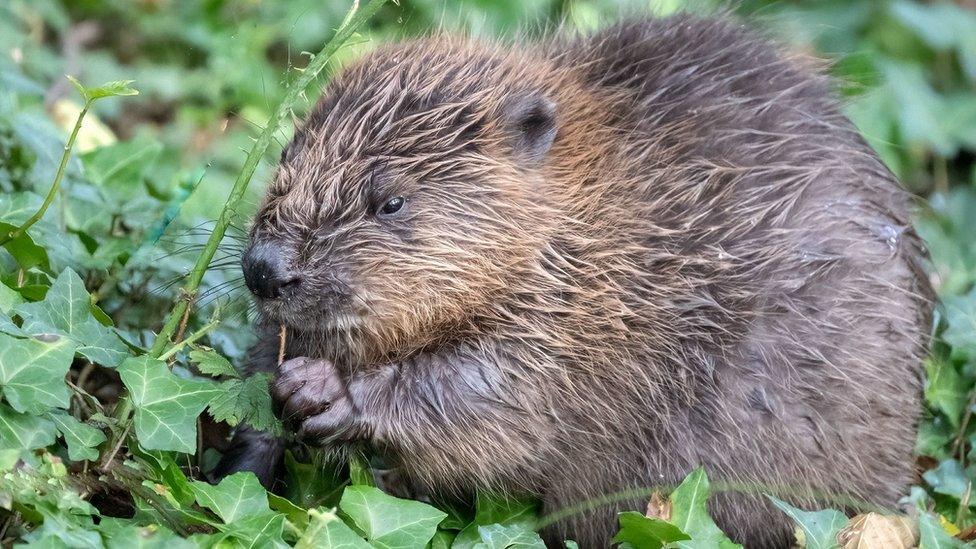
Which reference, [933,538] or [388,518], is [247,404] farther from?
[933,538]

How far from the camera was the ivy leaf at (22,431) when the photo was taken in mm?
2592

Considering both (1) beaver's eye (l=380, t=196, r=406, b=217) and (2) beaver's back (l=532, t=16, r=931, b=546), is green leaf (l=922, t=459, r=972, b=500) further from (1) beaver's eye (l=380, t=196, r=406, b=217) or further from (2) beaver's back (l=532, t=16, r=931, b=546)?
(1) beaver's eye (l=380, t=196, r=406, b=217)

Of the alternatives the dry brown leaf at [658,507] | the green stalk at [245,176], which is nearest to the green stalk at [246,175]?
the green stalk at [245,176]

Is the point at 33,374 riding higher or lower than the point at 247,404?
higher

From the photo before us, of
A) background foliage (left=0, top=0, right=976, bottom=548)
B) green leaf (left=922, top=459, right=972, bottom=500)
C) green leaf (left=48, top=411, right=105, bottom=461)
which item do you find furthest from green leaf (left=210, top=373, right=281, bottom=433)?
green leaf (left=922, top=459, right=972, bottom=500)

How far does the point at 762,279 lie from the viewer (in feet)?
11.1

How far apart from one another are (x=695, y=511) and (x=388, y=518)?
2.50ft

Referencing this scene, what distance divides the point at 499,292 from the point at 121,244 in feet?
4.19

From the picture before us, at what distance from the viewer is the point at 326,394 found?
3119 millimetres

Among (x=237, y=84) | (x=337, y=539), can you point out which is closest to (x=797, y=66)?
(x=337, y=539)

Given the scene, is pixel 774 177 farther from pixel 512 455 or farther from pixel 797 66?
pixel 512 455

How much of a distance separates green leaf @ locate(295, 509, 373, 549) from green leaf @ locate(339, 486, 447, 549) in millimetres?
140

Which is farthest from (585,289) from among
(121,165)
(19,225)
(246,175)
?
(121,165)

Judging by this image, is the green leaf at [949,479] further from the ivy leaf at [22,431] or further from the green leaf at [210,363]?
the ivy leaf at [22,431]
